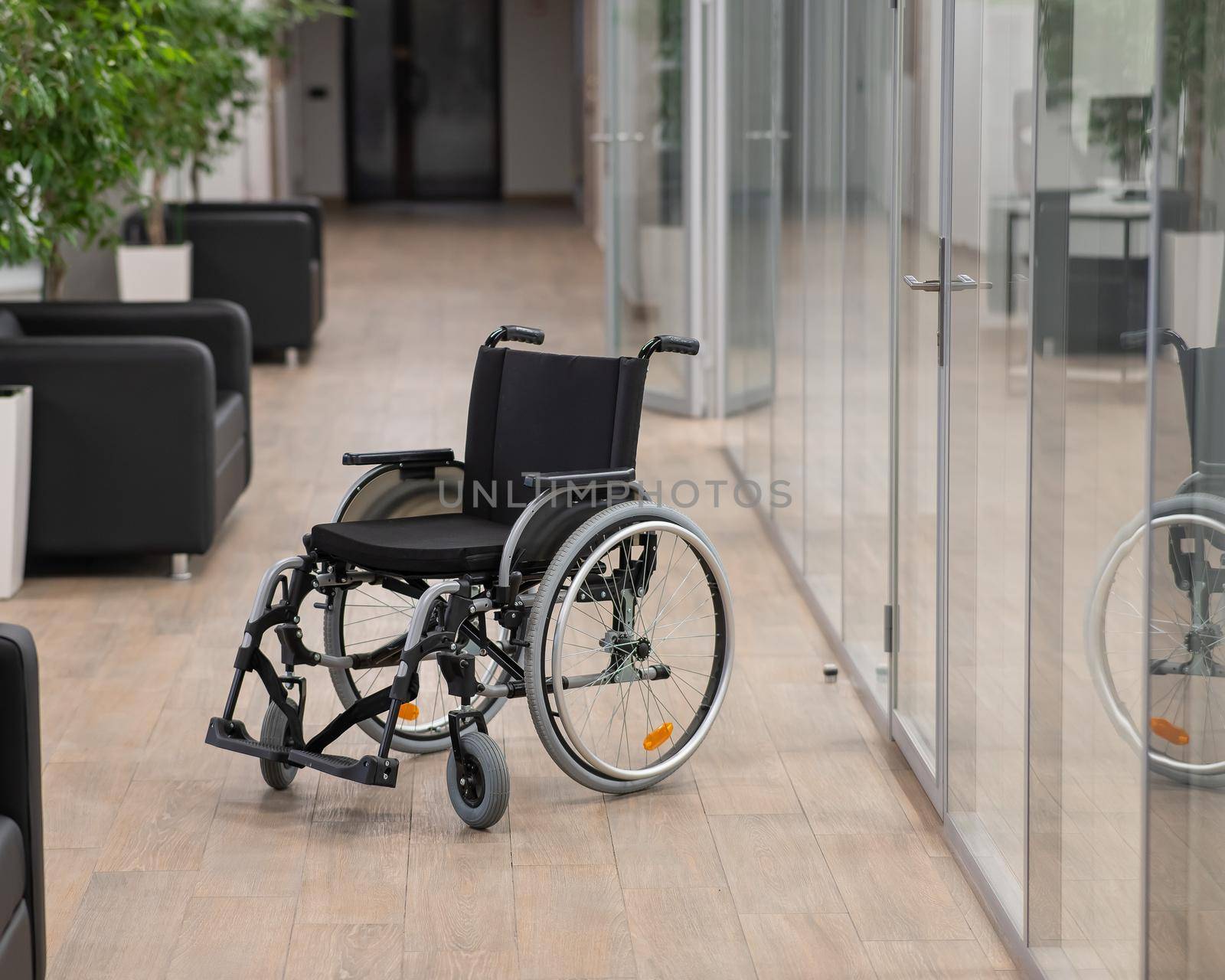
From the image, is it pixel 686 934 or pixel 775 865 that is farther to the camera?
pixel 775 865

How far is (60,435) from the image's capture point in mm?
4172

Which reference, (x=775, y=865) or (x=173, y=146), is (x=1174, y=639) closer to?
(x=775, y=865)

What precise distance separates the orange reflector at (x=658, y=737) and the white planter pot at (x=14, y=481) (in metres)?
1.99

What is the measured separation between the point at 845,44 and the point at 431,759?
183cm

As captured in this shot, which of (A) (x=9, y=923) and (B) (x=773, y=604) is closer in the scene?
(A) (x=9, y=923)

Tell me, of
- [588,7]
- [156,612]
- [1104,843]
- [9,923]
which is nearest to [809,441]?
[156,612]

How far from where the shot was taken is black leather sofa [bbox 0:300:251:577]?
4.16 meters

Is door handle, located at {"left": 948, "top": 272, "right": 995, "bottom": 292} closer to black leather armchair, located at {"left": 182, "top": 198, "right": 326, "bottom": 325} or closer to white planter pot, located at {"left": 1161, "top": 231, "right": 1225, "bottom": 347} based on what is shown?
white planter pot, located at {"left": 1161, "top": 231, "right": 1225, "bottom": 347}

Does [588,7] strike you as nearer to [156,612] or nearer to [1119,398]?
[156,612]

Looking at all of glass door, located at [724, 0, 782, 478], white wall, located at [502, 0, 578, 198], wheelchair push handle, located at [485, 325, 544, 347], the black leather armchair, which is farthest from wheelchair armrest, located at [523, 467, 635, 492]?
white wall, located at [502, 0, 578, 198]

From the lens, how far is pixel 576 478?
2.77m

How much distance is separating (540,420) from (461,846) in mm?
811

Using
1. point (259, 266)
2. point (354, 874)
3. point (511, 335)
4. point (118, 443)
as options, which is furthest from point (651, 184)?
point (354, 874)

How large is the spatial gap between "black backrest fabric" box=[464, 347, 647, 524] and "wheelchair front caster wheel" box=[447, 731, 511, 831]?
460 mm
